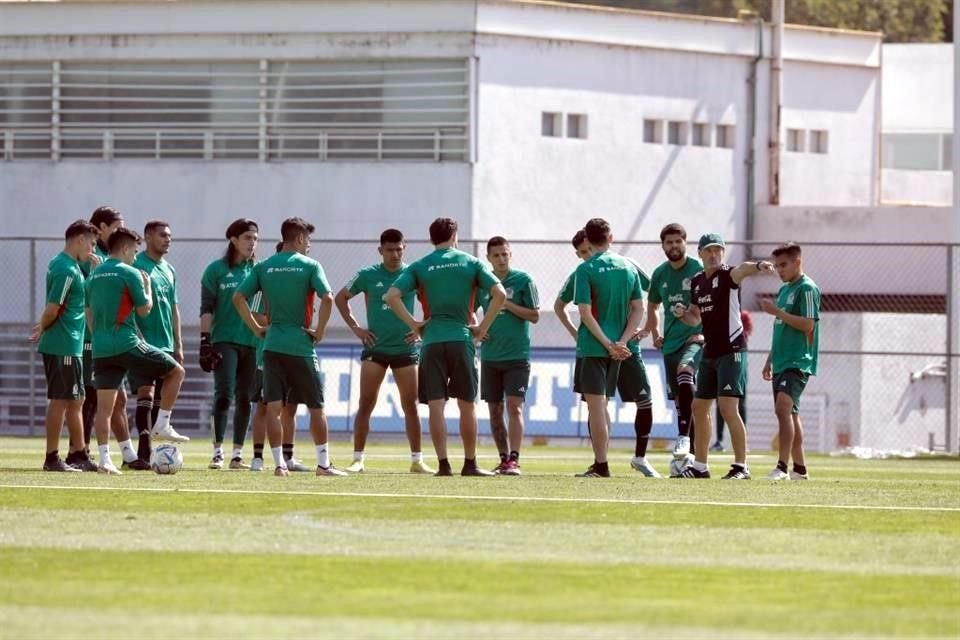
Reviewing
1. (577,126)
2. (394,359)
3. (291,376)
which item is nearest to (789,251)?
(394,359)

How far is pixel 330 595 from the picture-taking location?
33.8ft

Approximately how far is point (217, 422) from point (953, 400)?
14.1 metres

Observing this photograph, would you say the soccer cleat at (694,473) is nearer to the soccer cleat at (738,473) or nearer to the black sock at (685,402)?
the soccer cleat at (738,473)

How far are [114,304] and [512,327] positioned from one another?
3842 mm

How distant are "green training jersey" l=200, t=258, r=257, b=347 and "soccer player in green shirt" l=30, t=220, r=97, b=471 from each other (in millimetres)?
1524

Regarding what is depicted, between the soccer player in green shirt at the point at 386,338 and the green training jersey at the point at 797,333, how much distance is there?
300 cm

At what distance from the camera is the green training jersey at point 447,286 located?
719 inches

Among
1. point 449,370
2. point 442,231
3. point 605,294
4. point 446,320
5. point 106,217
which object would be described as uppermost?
point 106,217

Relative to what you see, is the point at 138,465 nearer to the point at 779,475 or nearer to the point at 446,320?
the point at 446,320

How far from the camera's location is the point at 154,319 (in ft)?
62.0

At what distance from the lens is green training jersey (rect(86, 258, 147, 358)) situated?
59.4 ft

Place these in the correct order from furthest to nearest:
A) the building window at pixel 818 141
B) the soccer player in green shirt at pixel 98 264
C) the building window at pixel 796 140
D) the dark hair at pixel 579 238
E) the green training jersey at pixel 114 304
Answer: the building window at pixel 818 141, the building window at pixel 796 140, the dark hair at pixel 579 238, the soccer player in green shirt at pixel 98 264, the green training jersey at pixel 114 304

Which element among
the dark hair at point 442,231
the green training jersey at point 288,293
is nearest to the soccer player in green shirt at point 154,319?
the green training jersey at point 288,293

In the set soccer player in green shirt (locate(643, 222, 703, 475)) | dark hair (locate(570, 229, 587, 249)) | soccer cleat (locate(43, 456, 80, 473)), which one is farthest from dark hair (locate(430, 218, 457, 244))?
soccer cleat (locate(43, 456, 80, 473))
